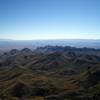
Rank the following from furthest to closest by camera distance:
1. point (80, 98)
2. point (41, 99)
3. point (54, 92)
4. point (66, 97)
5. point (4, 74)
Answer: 1. point (4, 74)
2. point (54, 92)
3. point (41, 99)
4. point (66, 97)
5. point (80, 98)

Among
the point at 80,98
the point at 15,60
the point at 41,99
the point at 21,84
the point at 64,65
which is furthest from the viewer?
the point at 15,60

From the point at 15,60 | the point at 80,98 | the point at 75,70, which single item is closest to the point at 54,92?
the point at 80,98

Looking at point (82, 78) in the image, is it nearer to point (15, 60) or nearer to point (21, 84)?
point (21, 84)

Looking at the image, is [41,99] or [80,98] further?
[41,99]

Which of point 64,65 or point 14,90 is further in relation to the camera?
point 64,65

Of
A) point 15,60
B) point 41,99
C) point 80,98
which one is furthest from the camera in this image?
point 15,60

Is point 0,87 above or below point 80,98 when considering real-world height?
below

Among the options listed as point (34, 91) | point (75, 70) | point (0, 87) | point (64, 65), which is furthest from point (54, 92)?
point (64, 65)

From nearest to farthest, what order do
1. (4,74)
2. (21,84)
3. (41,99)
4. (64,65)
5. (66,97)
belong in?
(66,97), (41,99), (21,84), (4,74), (64,65)

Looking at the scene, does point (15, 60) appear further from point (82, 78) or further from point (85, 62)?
point (82, 78)
